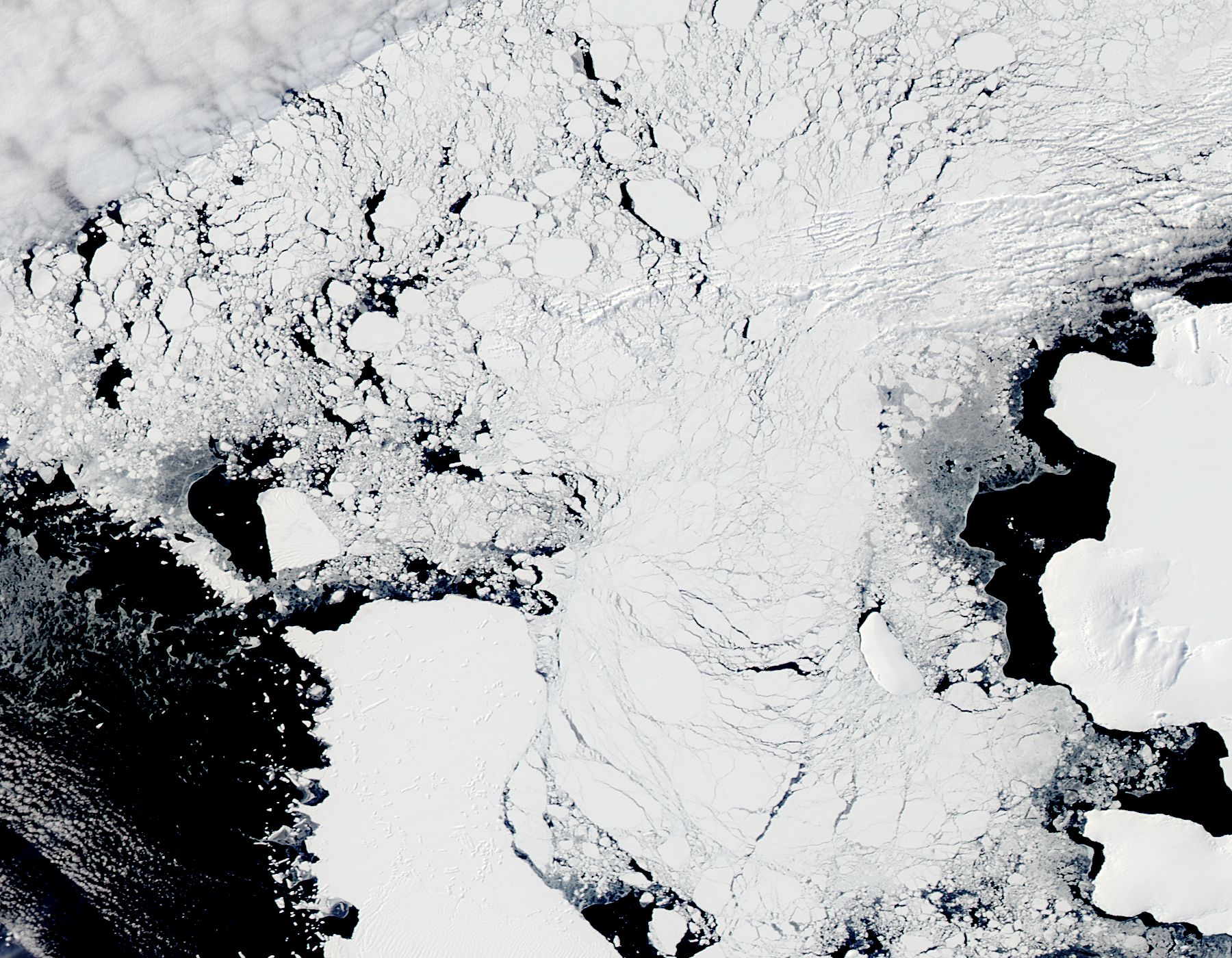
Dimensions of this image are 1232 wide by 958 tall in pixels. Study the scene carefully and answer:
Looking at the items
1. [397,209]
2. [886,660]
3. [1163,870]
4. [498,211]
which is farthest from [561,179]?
[1163,870]

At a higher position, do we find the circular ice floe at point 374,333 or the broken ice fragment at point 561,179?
the broken ice fragment at point 561,179

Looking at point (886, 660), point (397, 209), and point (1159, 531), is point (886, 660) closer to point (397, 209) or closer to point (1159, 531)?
point (1159, 531)

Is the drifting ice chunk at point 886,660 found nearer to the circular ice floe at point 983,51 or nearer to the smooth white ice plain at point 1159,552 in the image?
the smooth white ice plain at point 1159,552

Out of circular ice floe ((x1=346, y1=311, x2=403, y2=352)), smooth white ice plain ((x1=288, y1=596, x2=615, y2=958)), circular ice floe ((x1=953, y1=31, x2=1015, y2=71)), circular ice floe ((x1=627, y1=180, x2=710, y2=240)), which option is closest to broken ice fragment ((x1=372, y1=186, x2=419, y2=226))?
circular ice floe ((x1=346, y1=311, x2=403, y2=352))

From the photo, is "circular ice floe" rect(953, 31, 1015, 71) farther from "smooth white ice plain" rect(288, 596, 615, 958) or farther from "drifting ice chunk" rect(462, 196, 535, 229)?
"smooth white ice plain" rect(288, 596, 615, 958)

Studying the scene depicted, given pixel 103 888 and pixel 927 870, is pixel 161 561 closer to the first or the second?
pixel 103 888

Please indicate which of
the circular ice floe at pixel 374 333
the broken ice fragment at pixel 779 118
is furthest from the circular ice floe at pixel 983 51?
the circular ice floe at pixel 374 333
